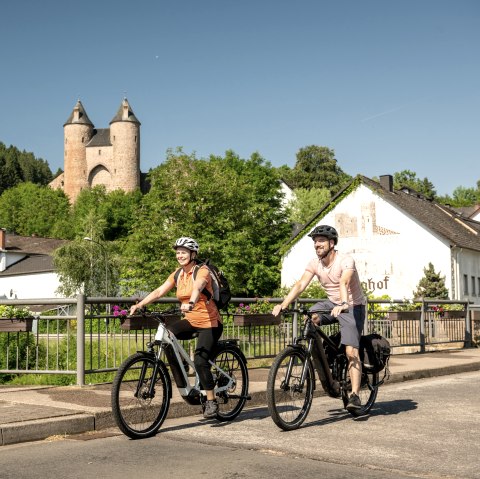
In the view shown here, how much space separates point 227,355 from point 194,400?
0.62 meters

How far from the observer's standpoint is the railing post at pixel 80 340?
9.57 meters

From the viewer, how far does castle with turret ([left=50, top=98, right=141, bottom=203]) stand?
438 feet

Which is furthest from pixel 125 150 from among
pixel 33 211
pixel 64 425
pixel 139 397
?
pixel 139 397

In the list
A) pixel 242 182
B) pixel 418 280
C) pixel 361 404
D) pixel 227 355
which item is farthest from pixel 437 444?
pixel 242 182

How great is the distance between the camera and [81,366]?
958cm

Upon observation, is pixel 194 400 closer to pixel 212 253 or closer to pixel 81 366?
pixel 81 366

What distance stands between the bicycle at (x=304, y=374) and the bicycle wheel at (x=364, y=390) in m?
0.01

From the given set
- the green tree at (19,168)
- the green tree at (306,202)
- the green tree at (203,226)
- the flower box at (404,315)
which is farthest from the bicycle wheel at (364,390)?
the green tree at (19,168)

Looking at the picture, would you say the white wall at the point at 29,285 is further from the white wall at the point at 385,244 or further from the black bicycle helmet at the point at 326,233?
the black bicycle helmet at the point at 326,233

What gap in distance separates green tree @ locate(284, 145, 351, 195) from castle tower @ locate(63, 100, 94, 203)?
5734 centimetres

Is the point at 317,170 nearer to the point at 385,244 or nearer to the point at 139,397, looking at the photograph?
the point at 385,244

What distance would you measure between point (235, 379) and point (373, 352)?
150 centimetres

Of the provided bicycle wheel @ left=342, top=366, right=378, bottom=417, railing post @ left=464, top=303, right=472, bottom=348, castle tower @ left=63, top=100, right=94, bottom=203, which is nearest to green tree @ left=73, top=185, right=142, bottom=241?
castle tower @ left=63, top=100, right=94, bottom=203

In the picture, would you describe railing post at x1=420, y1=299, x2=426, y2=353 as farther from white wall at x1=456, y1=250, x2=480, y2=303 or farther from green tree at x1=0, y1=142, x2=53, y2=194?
green tree at x1=0, y1=142, x2=53, y2=194
